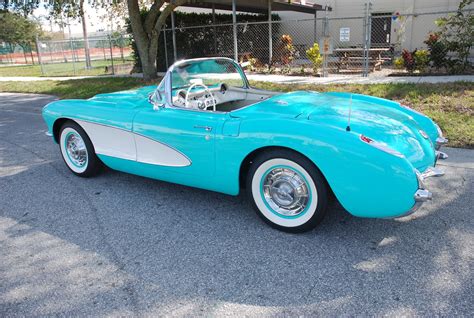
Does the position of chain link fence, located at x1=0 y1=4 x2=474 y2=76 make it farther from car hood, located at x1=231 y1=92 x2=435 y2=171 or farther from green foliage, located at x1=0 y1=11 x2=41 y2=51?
green foliage, located at x1=0 y1=11 x2=41 y2=51

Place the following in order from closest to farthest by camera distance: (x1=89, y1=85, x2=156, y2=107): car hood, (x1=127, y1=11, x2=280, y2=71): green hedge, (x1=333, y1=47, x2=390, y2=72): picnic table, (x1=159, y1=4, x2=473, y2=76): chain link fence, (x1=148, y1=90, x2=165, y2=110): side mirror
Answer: (x1=148, y1=90, x2=165, y2=110): side mirror < (x1=89, y1=85, x2=156, y2=107): car hood < (x1=159, y1=4, x2=473, y2=76): chain link fence < (x1=333, y1=47, x2=390, y2=72): picnic table < (x1=127, y1=11, x2=280, y2=71): green hedge

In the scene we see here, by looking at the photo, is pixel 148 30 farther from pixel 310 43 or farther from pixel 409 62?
pixel 310 43

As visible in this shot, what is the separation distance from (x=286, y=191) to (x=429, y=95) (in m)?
6.30

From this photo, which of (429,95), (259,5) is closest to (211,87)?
(429,95)

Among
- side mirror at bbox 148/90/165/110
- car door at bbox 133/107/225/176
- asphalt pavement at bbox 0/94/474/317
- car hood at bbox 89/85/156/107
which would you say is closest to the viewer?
asphalt pavement at bbox 0/94/474/317

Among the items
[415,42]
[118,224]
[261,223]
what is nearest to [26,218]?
[118,224]

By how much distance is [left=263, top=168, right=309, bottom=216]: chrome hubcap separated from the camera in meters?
3.19

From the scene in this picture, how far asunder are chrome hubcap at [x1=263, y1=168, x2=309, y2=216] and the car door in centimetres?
55

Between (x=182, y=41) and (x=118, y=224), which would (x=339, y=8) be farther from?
(x=118, y=224)

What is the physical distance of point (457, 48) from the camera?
37.0 feet

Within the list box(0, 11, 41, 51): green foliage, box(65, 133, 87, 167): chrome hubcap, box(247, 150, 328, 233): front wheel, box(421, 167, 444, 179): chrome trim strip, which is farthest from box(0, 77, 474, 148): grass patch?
box(0, 11, 41, 51): green foliage

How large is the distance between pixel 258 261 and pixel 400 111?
2.14 metres

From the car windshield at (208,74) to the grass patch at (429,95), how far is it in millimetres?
3280

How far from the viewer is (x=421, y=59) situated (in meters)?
11.4
